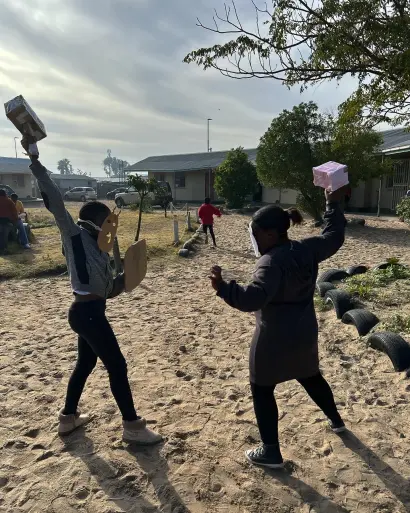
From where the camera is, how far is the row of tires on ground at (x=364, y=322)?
4090mm

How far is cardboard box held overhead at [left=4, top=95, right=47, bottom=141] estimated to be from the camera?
2.66m

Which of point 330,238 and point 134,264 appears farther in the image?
point 134,264

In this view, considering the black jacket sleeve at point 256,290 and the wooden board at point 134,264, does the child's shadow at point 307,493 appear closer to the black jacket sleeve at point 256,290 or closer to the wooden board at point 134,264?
the black jacket sleeve at point 256,290

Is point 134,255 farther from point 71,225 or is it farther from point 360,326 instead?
point 360,326

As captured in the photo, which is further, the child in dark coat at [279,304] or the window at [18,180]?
the window at [18,180]

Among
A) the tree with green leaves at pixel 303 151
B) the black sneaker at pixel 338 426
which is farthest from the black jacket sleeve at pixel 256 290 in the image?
the tree with green leaves at pixel 303 151

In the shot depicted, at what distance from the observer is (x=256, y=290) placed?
2.27 meters

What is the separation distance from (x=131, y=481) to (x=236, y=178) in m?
25.5

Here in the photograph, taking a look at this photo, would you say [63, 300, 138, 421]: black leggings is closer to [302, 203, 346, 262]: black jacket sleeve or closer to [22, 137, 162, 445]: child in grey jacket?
[22, 137, 162, 445]: child in grey jacket

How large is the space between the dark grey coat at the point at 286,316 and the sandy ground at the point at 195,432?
711 mm

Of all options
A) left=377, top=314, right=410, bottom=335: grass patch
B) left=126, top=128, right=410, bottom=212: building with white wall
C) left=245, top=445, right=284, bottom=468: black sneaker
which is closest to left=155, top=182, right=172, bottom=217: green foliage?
left=126, top=128, right=410, bottom=212: building with white wall

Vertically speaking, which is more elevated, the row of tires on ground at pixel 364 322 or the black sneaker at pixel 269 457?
the row of tires on ground at pixel 364 322

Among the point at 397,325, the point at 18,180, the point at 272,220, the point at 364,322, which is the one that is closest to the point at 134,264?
the point at 272,220

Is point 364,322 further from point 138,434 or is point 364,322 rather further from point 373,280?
point 138,434
